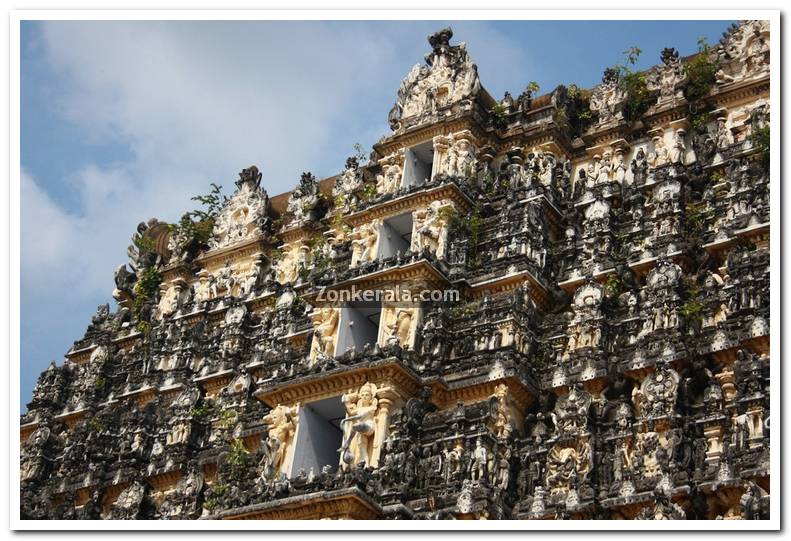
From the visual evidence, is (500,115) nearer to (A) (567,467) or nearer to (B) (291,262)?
(B) (291,262)

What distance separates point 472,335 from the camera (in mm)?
25000

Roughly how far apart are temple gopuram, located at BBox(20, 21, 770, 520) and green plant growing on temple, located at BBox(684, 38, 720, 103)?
0.23 feet

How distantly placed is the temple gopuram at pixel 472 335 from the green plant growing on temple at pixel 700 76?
7cm

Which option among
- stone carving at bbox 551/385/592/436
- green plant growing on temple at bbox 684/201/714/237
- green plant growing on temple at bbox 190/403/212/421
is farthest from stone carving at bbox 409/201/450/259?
green plant growing on temple at bbox 190/403/212/421

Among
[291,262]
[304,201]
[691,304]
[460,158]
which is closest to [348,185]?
[304,201]

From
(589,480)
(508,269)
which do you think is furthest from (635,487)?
(508,269)

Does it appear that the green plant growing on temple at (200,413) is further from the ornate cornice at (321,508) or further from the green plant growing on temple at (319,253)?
the ornate cornice at (321,508)

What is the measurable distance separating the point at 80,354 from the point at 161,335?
3230 mm

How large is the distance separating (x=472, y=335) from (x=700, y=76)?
7.97m

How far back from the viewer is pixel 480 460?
877 inches

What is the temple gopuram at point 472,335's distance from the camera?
71.3ft

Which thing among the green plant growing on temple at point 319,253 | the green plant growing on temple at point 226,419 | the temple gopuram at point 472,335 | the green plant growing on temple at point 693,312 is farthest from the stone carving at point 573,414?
the green plant growing on temple at point 226,419

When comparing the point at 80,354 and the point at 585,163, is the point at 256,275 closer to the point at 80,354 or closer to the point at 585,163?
the point at 80,354

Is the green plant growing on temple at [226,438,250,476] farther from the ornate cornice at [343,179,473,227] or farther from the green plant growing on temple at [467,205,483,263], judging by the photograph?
the green plant growing on temple at [467,205,483,263]
